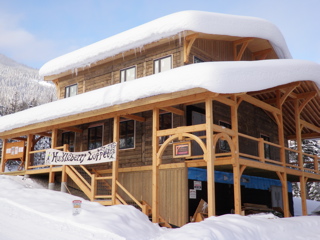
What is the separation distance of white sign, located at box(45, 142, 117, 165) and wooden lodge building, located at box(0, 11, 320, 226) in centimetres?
32

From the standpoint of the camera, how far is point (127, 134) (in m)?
18.6

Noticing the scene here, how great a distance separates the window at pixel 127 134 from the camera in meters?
18.3

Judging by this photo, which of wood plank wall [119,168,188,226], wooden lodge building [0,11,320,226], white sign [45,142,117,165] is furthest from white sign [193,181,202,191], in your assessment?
white sign [45,142,117,165]

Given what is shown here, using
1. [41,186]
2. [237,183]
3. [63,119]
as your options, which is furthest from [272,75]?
[41,186]

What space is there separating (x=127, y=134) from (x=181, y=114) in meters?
3.51

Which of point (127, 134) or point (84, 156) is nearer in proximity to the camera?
point (84, 156)

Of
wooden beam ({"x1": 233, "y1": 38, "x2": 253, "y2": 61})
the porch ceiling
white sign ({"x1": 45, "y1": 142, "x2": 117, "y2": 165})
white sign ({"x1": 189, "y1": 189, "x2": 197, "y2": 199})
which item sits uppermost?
wooden beam ({"x1": 233, "y1": 38, "x2": 253, "y2": 61})

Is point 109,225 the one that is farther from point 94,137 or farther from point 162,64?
point 94,137

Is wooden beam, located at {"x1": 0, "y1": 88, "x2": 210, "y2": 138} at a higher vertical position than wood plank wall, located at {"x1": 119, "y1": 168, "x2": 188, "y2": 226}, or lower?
higher

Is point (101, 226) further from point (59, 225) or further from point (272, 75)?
point (272, 75)

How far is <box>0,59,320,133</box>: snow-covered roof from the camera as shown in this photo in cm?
1212

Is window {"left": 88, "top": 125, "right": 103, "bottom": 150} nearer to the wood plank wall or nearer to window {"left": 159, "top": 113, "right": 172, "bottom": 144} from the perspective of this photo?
window {"left": 159, "top": 113, "right": 172, "bottom": 144}

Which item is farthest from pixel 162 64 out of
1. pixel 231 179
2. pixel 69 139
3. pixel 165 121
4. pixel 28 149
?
pixel 28 149

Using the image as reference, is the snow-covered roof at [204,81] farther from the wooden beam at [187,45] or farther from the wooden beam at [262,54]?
the wooden beam at [262,54]
